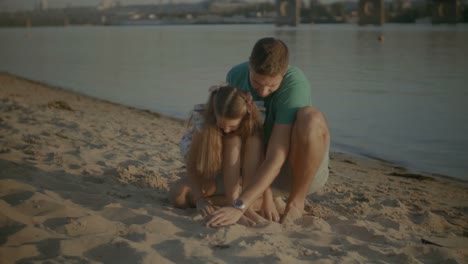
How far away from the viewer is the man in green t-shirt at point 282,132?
2.78 m

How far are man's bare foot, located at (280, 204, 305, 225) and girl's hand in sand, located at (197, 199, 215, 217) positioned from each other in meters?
0.41

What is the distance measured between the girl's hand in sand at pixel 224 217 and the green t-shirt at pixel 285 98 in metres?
0.48

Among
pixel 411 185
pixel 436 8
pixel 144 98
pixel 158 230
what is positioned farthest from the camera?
pixel 436 8

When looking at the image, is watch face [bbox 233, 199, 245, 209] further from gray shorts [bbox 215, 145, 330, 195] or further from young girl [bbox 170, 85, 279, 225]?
gray shorts [bbox 215, 145, 330, 195]

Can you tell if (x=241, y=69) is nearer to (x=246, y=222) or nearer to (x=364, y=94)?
(x=246, y=222)

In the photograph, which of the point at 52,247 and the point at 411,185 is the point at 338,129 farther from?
the point at 52,247

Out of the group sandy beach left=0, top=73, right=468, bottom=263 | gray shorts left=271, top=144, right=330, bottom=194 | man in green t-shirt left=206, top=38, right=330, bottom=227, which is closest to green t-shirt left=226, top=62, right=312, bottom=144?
man in green t-shirt left=206, top=38, right=330, bottom=227

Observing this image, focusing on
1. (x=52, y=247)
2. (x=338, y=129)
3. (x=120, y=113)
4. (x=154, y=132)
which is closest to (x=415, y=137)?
(x=338, y=129)

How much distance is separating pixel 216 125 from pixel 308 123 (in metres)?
0.50

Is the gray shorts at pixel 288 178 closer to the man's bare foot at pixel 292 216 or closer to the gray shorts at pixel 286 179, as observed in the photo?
the gray shorts at pixel 286 179

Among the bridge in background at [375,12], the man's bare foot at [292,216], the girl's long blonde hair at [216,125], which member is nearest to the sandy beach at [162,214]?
the man's bare foot at [292,216]

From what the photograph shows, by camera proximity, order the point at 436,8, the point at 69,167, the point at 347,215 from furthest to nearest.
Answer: the point at 436,8 < the point at 69,167 < the point at 347,215

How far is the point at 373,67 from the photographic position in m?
17.5

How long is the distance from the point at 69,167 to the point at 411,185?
2886 millimetres
